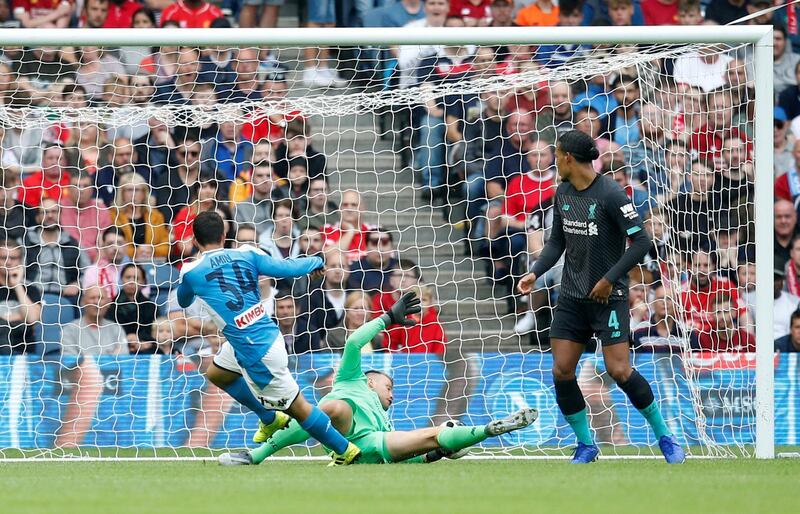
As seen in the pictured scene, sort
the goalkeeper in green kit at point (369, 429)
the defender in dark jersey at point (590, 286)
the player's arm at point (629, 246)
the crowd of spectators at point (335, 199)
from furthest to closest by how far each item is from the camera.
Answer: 1. the crowd of spectators at point (335, 199)
2. the goalkeeper in green kit at point (369, 429)
3. the defender in dark jersey at point (590, 286)
4. the player's arm at point (629, 246)

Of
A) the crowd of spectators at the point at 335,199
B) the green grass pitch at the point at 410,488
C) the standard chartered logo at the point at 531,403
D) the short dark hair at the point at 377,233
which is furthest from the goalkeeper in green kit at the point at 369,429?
the short dark hair at the point at 377,233

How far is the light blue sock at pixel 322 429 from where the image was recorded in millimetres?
7660

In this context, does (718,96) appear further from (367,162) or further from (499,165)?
(367,162)

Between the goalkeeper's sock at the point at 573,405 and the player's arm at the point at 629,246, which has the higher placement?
the player's arm at the point at 629,246

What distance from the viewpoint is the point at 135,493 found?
20.1 feet

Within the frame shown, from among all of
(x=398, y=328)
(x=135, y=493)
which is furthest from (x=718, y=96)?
(x=135, y=493)

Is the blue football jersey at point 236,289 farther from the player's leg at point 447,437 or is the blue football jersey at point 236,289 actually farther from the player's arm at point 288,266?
the player's leg at point 447,437

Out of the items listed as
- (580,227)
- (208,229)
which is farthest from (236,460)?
(580,227)

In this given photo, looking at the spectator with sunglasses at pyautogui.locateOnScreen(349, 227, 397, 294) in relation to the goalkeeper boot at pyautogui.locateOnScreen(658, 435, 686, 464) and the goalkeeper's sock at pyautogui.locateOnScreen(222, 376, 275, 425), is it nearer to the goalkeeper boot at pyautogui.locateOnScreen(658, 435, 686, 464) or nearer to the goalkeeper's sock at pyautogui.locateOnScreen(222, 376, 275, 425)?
the goalkeeper's sock at pyautogui.locateOnScreen(222, 376, 275, 425)

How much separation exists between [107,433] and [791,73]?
831 centimetres

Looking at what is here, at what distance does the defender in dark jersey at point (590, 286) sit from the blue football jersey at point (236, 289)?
5.55 feet

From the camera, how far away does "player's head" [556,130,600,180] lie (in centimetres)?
788

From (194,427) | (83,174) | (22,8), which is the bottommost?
(194,427)

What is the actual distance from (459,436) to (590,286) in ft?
4.28
